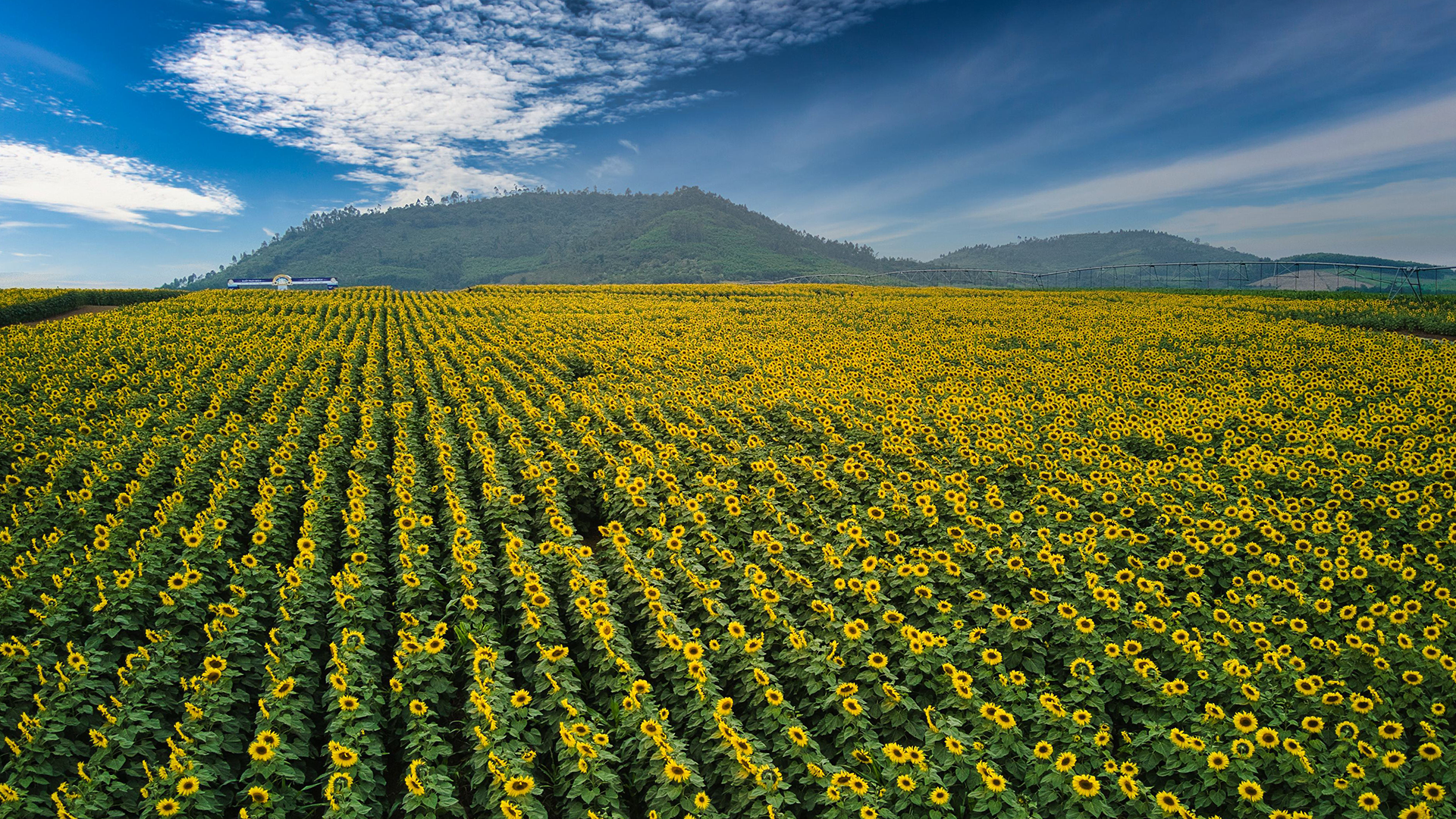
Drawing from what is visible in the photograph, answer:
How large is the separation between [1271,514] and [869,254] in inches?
6806

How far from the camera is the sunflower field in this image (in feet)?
13.6

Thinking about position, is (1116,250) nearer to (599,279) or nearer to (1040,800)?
(599,279)

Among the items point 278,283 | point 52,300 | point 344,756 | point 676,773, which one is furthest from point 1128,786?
point 278,283

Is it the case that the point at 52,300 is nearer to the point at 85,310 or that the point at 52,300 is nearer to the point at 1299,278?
the point at 85,310

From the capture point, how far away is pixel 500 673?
510 cm

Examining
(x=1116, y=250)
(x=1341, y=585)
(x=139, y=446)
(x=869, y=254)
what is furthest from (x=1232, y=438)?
(x=1116, y=250)

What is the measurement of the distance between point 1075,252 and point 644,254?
114 metres

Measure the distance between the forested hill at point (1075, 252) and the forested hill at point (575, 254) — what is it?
996 inches

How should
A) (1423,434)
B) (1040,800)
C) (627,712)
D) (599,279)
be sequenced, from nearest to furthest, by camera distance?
(1040,800), (627,712), (1423,434), (599,279)

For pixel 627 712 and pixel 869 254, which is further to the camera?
pixel 869 254

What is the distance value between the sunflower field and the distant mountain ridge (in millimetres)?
104645

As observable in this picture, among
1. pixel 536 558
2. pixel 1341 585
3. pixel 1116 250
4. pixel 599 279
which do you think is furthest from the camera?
pixel 1116 250

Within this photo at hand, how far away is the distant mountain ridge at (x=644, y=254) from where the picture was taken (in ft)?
431

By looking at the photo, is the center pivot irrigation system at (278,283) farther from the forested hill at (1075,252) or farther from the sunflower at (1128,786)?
the forested hill at (1075,252)
